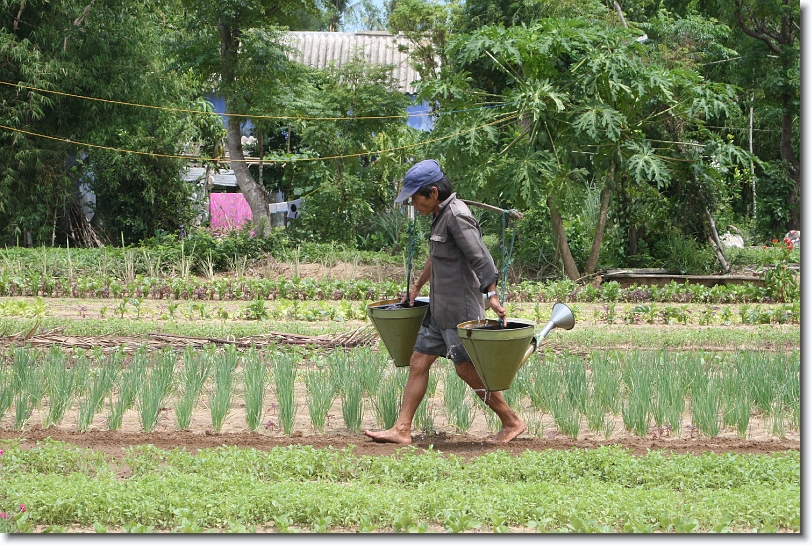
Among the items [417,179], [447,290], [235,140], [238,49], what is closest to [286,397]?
[447,290]

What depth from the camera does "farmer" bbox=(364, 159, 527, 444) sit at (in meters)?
4.45

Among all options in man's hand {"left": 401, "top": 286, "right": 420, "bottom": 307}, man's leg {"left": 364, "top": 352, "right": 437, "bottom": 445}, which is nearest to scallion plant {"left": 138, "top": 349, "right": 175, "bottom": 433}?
man's leg {"left": 364, "top": 352, "right": 437, "bottom": 445}

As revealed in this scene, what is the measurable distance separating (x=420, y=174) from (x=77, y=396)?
2400 millimetres

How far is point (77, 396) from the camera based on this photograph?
17.5 feet

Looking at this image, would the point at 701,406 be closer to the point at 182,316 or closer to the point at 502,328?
the point at 502,328

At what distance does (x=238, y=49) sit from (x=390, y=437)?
12073mm

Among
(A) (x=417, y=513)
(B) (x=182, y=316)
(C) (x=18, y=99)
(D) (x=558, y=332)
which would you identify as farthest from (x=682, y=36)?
(A) (x=417, y=513)

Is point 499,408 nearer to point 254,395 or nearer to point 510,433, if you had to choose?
point 510,433

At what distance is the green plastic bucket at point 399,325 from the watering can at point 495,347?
0.44m

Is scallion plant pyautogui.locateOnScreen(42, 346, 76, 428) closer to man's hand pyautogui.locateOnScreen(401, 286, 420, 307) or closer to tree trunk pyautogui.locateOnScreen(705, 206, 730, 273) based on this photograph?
man's hand pyautogui.locateOnScreen(401, 286, 420, 307)

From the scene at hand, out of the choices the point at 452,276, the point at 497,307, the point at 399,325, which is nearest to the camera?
the point at 497,307

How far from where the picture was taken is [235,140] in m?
15.8

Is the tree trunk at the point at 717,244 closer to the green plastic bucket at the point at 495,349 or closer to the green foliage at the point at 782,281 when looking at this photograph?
the green foliage at the point at 782,281

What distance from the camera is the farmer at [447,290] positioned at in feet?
14.6
